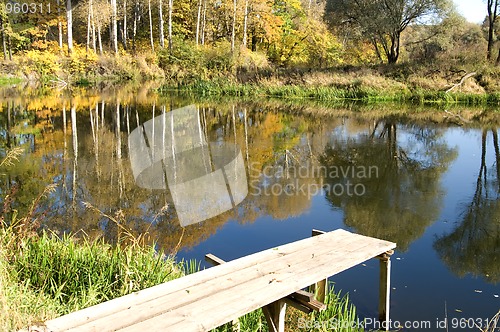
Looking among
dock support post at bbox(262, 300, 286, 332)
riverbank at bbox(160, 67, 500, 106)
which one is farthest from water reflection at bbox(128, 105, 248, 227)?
riverbank at bbox(160, 67, 500, 106)

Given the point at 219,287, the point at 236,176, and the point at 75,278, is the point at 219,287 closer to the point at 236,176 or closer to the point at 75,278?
the point at 75,278

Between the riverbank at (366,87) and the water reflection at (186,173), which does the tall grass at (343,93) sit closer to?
the riverbank at (366,87)

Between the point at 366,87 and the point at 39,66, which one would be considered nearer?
the point at 366,87

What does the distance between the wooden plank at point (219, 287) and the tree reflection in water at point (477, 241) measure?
1.98 metres

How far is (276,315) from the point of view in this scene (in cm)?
267

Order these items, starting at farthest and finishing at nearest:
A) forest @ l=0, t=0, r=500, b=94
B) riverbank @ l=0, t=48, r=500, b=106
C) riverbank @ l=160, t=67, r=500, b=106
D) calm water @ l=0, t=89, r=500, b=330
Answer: forest @ l=0, t=0, r=500, b=94 < riverbank @ l=0, t=48, r=500, b=106 < riverbank @ l=160, t=67, r=500, b=106 < calm water @ l=0, t=89, r=500, b=330

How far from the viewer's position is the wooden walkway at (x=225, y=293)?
2.11 metres

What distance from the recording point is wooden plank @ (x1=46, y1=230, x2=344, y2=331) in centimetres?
211

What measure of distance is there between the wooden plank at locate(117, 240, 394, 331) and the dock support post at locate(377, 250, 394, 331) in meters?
0.68

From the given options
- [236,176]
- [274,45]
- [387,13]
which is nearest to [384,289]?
[236,176]

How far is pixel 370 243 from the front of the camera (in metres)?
3.34

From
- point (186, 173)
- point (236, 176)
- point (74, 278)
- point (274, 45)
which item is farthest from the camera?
point (274, 45)

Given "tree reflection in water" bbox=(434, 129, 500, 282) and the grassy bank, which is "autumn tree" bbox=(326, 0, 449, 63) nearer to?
"tree reflection in water" bbox=(434, 129, 500, 282)

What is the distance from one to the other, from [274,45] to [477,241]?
3270 centimetres
